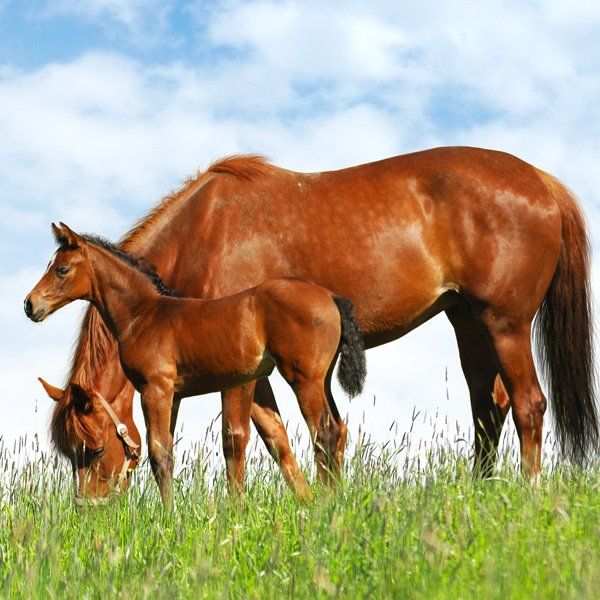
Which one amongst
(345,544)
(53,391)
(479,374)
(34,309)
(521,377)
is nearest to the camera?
(345,544)

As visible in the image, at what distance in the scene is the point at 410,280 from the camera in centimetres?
734

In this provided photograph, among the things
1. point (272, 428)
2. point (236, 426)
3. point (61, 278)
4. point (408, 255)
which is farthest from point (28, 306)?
point (408, 255)

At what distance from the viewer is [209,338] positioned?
6.41m

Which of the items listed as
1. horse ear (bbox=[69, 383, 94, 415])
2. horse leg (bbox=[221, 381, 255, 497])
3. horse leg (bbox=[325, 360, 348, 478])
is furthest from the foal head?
horse leg (bbox=[325, 360, 348, 478])

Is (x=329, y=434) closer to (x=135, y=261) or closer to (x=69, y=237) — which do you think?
(x=135, y=261)

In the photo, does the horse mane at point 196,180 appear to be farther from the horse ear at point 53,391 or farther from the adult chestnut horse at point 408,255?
the horse ear at point 53,391

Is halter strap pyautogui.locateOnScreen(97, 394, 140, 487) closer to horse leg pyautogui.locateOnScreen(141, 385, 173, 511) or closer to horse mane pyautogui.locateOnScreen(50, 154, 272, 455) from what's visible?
horse mane pyautogui.locateOnScreen(50, 154, 272, 455)

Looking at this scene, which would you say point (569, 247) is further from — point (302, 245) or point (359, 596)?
point (359, 596)

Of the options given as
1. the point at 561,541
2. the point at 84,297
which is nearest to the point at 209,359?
the point at 84,297

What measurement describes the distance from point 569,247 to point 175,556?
15.2 ft

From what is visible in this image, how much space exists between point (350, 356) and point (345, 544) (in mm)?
2029

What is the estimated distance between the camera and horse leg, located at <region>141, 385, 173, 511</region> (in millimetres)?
6199

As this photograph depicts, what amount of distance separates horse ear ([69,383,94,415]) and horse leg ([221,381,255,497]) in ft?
3.31

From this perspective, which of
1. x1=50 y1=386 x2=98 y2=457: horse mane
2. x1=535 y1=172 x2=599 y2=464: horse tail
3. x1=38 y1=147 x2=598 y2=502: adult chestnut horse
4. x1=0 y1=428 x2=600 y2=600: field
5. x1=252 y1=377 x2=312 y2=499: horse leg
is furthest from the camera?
x1=535 y1=172 x2=599 y2=464: horse tail
